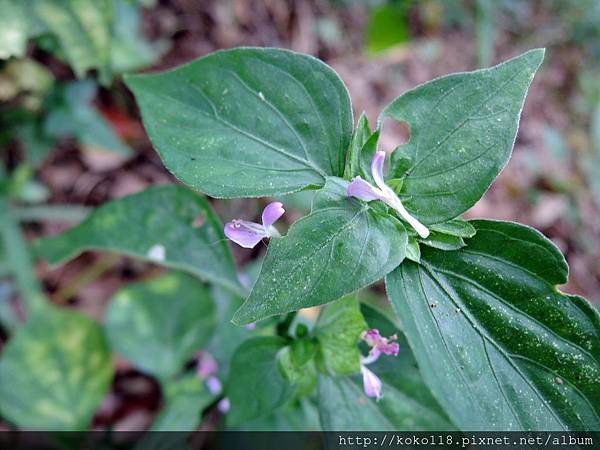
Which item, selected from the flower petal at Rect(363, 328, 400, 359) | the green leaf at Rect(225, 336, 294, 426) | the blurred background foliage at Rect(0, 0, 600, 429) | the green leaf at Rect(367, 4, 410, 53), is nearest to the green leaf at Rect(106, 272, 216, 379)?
the blurred background foliage at Rect(0, 0, 600, 429)

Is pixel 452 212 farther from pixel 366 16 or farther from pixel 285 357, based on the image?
pixel 366 16

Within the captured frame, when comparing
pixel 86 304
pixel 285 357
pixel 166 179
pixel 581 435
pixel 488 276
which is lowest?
pixel 86 304

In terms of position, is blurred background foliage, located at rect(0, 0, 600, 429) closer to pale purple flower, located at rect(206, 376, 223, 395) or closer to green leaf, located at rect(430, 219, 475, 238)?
pale purple flower, located at rect(206, 376, 223, 395)

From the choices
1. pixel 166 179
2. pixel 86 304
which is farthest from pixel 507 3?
pixel 86 304

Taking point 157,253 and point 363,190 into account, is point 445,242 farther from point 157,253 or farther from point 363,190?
point 157,253

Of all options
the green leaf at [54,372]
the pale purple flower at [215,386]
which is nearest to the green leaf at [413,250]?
the pale purple flower at [215,386]

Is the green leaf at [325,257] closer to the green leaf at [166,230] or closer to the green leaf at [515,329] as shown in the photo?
the green leaf at [515,329]
